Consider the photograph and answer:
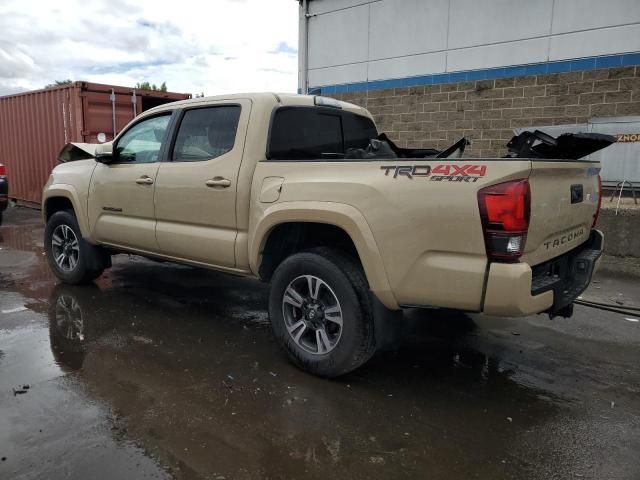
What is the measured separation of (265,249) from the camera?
12.6 ft

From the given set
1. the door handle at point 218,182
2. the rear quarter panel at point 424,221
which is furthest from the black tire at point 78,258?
the rear quarter panel at point 424,221

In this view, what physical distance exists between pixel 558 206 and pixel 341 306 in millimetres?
1432

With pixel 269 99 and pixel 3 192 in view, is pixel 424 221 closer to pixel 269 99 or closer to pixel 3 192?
pixel 269 99

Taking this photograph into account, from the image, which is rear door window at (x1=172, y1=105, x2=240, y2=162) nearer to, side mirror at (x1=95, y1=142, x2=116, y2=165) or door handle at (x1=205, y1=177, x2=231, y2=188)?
door handle at (x1=205, y1=177, x2=231, y2=188)

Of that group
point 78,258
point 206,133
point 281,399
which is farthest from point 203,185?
point 78,258

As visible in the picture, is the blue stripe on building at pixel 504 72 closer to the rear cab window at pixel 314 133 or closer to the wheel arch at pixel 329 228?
the rear cab window at pixel 314 133

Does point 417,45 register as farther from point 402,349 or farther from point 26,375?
point 26,375

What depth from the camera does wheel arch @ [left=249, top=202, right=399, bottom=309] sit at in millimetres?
3148

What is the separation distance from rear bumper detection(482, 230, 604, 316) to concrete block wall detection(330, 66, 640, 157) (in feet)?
16.7

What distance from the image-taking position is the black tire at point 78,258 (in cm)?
552

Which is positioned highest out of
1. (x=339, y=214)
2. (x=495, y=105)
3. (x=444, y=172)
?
(x=495, y=105)

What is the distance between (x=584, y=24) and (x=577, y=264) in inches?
234

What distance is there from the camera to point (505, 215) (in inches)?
108

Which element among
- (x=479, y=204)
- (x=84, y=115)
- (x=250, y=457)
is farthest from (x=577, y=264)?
(x=84, y=115)
